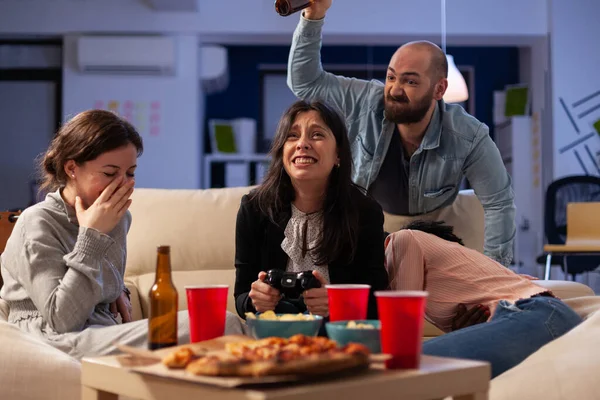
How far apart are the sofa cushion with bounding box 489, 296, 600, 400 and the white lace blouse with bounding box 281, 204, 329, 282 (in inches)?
24.4

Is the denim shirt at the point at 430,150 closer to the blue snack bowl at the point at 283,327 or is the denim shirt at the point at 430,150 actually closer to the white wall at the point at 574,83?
the blue snack bowl at the point at 283,327

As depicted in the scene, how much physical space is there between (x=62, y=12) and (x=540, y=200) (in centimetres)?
489

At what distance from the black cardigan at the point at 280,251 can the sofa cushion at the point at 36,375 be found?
49 centimetres

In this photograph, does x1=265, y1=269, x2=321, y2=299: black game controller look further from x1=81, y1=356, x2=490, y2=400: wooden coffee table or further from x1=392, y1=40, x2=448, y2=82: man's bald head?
x1=392, y1=40, x2=448, y2=82: man's bald head

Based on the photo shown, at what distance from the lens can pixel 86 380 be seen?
1.29 m

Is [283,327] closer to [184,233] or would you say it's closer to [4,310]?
[4,310]

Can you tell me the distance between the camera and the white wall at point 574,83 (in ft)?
23.6

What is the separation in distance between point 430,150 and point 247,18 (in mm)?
4732

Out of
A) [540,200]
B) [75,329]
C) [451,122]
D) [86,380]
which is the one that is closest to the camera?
[86,380]

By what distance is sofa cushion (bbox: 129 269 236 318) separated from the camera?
2.72 m

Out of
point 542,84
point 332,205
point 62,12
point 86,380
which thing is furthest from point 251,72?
point 86,380

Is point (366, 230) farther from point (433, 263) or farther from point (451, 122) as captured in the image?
point (451, 122)

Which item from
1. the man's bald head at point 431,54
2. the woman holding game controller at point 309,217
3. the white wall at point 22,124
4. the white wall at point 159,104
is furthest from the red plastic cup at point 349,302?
the white wall at point 22,124

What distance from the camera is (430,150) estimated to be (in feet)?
9.20
